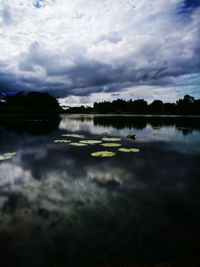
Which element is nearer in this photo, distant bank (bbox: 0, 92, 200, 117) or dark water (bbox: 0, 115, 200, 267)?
dark water (bbox: 0, 115, 200, 267)

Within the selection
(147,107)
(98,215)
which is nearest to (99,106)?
(147,107)

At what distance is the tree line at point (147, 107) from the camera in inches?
4222

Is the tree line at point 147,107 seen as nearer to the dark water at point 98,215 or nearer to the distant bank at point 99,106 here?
the distant bank at point 99,106

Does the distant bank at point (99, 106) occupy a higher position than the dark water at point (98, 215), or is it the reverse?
the distant bank at point (99, 106)

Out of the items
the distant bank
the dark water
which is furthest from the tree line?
the dark water

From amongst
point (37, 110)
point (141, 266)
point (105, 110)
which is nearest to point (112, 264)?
point (141, 266)

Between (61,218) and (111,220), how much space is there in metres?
1.19

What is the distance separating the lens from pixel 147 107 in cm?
12900

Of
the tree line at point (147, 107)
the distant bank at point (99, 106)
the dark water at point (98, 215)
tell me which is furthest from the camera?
the tree line at point (147, 107)

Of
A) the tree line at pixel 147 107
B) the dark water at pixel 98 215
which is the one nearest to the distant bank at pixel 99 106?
the tree line at pixel 147 107

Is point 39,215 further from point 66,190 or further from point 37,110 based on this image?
point 37,110

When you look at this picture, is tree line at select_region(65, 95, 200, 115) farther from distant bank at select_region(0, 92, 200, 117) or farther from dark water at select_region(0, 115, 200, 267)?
dark water at select_region(0, 115, 200, 267)

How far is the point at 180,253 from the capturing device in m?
3.35

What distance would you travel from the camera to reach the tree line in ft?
352
